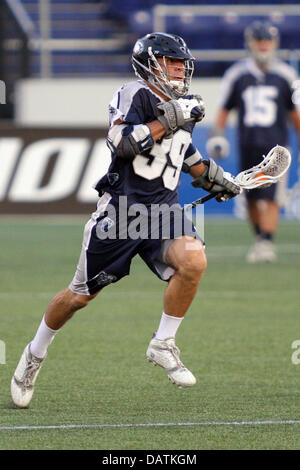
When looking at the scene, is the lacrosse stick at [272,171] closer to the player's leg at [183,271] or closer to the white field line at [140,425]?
the player's leg at [183,271]

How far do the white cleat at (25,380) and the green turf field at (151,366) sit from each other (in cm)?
7

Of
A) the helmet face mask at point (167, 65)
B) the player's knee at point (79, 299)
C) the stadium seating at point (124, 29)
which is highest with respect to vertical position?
the stadium seating at point (124, 29)

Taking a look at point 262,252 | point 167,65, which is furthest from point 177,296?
point 262,252

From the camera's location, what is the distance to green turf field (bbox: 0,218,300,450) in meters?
4.63

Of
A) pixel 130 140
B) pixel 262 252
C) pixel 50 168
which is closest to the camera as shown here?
pixel 130 140

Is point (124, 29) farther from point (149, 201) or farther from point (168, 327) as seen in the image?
point (168, 327)

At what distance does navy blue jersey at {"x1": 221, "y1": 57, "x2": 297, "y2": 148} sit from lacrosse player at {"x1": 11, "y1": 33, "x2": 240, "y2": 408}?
21.9 feet

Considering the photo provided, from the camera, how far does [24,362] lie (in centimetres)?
539

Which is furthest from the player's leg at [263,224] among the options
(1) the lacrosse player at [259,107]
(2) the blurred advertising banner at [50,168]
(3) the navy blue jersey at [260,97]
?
(2) the blurred advertising banner at [50,168]

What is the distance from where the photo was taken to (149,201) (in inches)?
214

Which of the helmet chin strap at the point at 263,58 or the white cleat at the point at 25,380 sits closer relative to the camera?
the white cleat at the point at 25,380

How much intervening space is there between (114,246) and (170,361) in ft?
1.99

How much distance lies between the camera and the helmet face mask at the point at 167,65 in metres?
5.40

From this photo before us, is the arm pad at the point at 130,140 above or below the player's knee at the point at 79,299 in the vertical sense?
above
